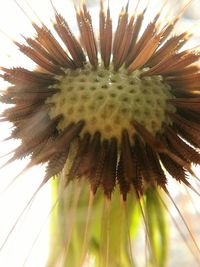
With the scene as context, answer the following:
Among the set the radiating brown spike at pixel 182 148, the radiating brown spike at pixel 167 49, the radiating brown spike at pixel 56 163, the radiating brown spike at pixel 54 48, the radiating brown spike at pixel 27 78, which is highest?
the radiating brown spike at pixel 167 49

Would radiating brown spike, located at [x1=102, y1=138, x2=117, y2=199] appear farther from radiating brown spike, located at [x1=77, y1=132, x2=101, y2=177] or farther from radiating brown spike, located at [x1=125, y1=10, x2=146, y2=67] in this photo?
radiating brown spike, located at [x1=125, y1=10, x2=146, y2=67]

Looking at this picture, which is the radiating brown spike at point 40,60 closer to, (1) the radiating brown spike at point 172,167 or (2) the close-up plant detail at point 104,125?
(2) the close-up plant detail at point 104,125

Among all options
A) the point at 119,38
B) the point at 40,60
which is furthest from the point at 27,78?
the point at 119,38

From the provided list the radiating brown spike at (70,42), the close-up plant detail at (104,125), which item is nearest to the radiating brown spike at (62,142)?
the close-up plant detail at (104,125)

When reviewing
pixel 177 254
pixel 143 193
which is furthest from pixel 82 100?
pixel 177 254

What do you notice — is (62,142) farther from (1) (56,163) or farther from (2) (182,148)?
(2) (182,148)

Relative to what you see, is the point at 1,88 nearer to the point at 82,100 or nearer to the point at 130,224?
the point at 82,100

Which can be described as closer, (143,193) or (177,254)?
(143,193)
